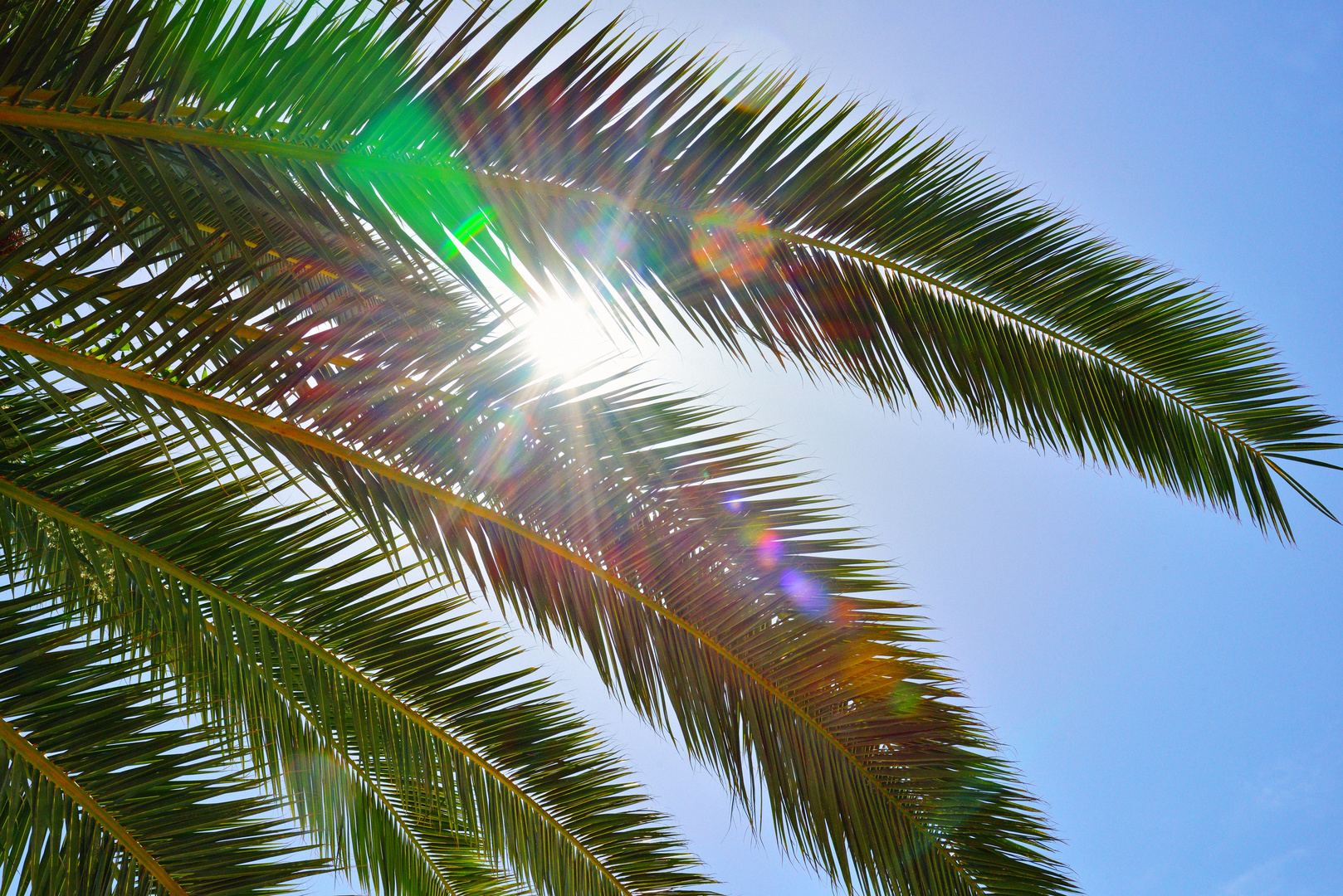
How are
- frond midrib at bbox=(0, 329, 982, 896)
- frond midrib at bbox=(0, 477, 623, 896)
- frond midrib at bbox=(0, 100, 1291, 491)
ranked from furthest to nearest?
frond midrib at bbox=(0, 477, 623, 896) → frond midrib at bbox=(0, 329, 982, 896) → frond midrib at bbox=(0, 100, 1291, 491)

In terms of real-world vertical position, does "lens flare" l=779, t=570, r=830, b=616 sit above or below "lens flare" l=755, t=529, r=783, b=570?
below

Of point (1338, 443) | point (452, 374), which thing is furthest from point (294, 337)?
point (1338, 443)

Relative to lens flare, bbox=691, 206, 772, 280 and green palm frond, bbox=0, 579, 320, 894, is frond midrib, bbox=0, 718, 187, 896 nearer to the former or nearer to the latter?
green palm frond, bbox=0, 579, 320, 894

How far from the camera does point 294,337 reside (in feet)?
8.29

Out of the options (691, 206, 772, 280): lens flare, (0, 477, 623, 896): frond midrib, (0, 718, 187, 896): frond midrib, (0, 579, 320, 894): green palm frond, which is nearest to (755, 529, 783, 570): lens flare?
(691, 206, 772, 280): lens flare

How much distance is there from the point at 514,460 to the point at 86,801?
1.78m

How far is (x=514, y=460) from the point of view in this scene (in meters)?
2.91

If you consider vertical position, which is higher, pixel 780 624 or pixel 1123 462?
pixel 1123 462

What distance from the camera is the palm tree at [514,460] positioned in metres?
2.38

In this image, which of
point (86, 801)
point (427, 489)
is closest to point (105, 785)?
point (86, 801)

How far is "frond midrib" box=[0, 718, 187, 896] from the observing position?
9.28ft

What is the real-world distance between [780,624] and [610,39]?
189cm

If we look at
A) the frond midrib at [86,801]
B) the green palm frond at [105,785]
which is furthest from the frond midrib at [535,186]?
the frond midrib at [86,801]

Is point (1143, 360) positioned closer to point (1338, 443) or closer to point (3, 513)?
point (1338, 443)
